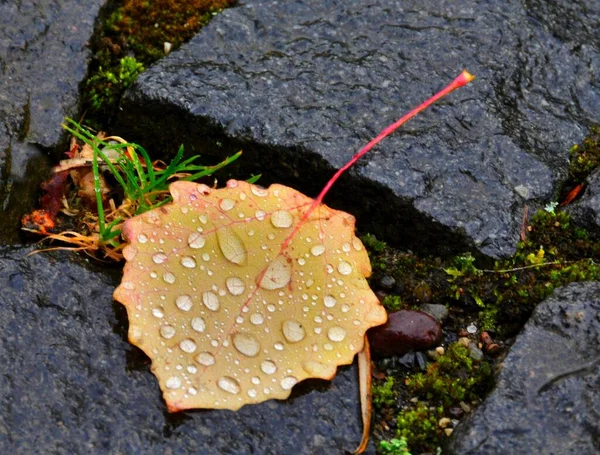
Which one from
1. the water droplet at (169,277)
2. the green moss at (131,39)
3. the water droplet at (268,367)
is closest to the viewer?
the water droplet at (268,367)

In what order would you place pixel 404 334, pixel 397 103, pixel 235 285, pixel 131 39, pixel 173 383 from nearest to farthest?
pixel 173 383 → pixel 235 285 → pixel 404 334 → pixel 397 103 → pixel 131 39

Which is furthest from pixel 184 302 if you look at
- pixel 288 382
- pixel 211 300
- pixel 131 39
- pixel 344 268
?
pixel 131 39

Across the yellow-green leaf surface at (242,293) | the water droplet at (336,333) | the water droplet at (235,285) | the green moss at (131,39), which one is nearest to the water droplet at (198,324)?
the yellow-green leaf surface at (242,293)

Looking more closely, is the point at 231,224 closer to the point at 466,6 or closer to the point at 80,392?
the point at 80,392

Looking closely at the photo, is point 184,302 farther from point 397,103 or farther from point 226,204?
point 397,103

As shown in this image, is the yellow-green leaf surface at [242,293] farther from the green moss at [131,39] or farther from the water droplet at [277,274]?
the green moss at [131,39]

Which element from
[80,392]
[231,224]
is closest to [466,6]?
[231,224]
